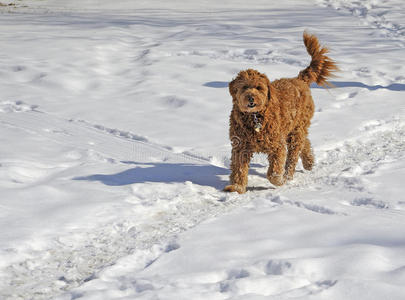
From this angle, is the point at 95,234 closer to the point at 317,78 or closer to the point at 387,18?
the point at 317,78

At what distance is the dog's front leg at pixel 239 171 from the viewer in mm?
5141

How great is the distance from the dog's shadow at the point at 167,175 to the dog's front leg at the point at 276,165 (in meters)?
0.51

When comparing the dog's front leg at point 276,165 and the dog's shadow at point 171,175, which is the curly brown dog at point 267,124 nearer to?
the dog's front leg at point 276,165

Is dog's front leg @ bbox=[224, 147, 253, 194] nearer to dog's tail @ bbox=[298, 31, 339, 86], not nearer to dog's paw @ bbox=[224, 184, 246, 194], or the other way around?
dog's paw @ bbox=[224, 184, 246, 194]

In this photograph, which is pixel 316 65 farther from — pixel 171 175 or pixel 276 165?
pixel 171 175

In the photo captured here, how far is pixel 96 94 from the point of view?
8.56 meters

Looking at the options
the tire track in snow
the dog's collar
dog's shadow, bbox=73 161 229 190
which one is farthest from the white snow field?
the tire track in snow

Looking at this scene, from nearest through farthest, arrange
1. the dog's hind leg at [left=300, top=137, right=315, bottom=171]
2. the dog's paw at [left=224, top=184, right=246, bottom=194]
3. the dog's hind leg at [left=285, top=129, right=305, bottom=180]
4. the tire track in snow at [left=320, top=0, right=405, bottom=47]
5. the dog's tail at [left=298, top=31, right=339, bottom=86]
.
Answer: the dog's paw at [left=224, top=184, right=246, bottom=194] < the dog's hind leg at [left=285, top=129, right=305, bottom=180] < the dog's hind leg at [left=300, top=137, right=315, bottom=171] < the dog's tail at [left=298, top=31, right=339, bottom=86] < the tire track in snow at [left=320, top=0, right=405, bottom=47]

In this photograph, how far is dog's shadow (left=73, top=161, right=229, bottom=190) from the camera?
5.36 meters

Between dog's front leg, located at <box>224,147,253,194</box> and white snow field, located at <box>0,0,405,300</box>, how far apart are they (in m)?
0.11

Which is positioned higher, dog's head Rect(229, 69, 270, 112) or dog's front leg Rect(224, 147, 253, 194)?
dog's head Rect(229, 69, 270, 112)

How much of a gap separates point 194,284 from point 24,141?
3.81 metres

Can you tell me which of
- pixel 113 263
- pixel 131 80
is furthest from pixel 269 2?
pixel 113 263

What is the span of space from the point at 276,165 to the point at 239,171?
1.15 feet
